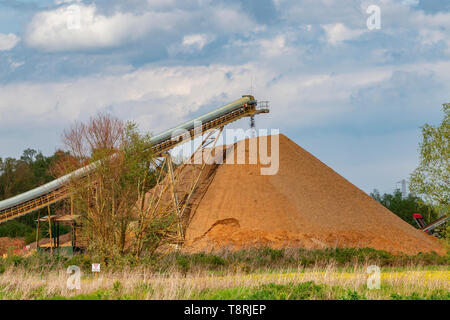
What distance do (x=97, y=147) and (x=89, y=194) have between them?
12.6 feet

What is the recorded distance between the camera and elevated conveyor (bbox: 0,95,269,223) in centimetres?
3941

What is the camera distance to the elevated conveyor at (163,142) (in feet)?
129

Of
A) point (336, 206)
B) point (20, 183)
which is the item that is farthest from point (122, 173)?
point (20, 183)

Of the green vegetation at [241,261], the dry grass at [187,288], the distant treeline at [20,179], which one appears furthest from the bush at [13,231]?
the dry grass at [187,288]

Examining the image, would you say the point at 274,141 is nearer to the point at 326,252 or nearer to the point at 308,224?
the point at 308,224

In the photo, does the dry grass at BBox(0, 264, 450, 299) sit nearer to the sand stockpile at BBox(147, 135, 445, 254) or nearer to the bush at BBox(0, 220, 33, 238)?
the sand stockpile at BBox(147, 135, 445, 254)

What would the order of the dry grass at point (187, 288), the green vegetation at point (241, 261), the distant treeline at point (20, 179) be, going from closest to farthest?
the dry grass at point (187, 288)
the green vegetation at point (241, 261)
the distant treeline at point (20, 179)

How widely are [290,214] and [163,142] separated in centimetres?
1024

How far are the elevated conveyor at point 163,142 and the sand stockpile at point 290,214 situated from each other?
11.2ft

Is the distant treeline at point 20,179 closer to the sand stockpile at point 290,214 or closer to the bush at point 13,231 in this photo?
the bush at point 13,231

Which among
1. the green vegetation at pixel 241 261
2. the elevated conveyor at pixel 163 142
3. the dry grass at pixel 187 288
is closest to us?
the dry grass at pixel 187 288

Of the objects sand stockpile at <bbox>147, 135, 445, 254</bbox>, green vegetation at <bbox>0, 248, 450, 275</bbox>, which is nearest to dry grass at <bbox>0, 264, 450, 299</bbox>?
green vegetation at <bbox>0, 248, 450, 275</bbox>

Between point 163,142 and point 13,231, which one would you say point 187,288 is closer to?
point 163,142

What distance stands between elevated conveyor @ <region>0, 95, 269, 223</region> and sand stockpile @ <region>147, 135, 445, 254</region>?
3413 millimetres
